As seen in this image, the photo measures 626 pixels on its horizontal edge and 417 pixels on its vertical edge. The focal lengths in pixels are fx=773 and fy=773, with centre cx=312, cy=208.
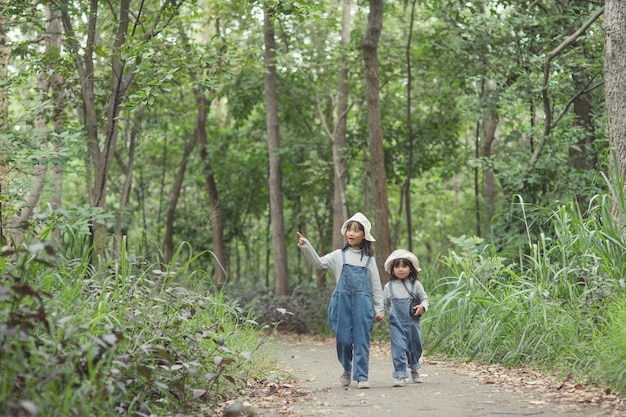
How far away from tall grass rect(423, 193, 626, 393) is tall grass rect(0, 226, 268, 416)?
2.79 meters

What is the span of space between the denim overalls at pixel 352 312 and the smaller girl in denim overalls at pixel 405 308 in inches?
14.7

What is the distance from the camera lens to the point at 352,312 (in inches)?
300

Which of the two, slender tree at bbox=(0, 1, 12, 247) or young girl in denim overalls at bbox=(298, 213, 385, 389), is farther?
slender tree at bbox=(0, 1, 12, 247)

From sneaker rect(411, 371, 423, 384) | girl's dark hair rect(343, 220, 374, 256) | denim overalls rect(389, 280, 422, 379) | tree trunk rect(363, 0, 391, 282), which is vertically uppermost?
tree trunk rect(363, 0, 391, 282)

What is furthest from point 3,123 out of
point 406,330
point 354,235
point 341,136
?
point 341,136

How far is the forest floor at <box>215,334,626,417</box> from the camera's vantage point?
579 centimetres

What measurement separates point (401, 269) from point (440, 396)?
1.72 metres

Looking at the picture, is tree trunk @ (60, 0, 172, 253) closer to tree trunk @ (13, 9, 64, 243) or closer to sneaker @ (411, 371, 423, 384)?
tree trunk @ (13, 9, 64, 243)

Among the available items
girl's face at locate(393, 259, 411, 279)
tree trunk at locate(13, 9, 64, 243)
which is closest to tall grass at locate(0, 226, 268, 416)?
girl's face at locate(393, 259, 411, 279)

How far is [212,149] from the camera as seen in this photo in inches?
870

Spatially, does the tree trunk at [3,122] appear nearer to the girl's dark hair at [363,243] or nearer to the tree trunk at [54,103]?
the tree trunk at [54,103]

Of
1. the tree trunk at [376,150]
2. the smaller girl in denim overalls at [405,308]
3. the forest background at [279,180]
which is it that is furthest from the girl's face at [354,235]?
the tree trunk at [376,150]

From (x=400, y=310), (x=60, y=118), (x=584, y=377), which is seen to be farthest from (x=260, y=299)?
(x=584, y=377)

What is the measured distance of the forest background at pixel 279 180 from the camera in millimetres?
5941
